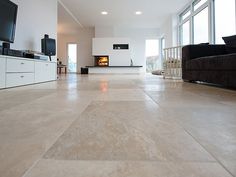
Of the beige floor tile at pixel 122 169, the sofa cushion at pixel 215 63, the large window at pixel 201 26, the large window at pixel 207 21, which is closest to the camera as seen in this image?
the beige floor tile at pixel 122 169

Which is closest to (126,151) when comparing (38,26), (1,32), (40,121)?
(40,121)

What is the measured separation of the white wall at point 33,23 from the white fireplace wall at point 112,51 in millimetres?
4615

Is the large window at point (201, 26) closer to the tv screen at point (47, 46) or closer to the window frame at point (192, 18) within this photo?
the window frame at point (192, 18)

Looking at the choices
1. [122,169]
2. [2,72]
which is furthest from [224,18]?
[122,169]

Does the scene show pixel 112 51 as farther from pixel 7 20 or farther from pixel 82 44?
pixel 7 20

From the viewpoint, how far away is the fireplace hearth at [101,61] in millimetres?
11291

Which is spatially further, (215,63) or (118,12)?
(118,12)

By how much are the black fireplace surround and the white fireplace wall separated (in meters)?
6.94

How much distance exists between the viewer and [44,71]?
14.8ft

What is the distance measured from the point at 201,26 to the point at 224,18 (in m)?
1.42

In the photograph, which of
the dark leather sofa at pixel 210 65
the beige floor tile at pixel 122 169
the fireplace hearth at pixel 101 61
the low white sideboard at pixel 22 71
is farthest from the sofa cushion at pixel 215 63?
the fireplace hearth at pixel 101 61

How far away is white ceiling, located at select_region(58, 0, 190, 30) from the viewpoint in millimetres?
7359

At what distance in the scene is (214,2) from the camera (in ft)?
19.6

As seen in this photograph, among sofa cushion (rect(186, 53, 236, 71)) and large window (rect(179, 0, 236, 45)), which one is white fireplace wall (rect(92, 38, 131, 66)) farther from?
sofa cushion (rect(186, 53, 236, 71))
